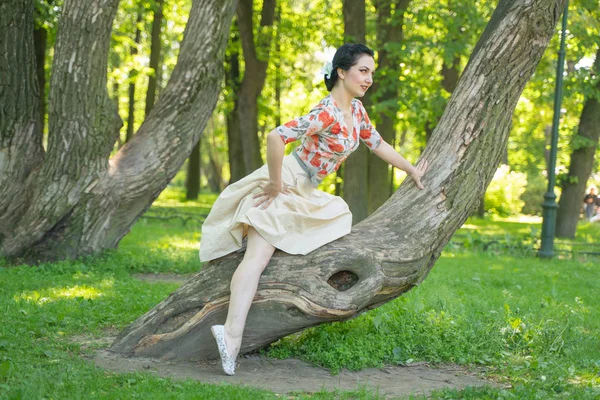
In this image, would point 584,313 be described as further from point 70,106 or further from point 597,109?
point 597,109

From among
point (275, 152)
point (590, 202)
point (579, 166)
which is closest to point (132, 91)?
point (579, 166)

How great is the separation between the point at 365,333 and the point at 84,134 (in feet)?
17.2

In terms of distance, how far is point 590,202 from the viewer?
3216cm

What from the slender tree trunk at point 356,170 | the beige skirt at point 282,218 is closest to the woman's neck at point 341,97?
the beige skirt at point 282,218

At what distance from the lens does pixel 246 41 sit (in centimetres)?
1906

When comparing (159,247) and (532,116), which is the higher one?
(532,116)

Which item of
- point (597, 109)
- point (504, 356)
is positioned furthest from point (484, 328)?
point (597, 109)

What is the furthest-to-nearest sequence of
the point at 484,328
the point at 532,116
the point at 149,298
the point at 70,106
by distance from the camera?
the point at 532,116
the point at 70,106
the point at 149,298
the point at 484,328

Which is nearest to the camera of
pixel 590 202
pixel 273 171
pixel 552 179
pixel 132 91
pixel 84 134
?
pixel 273 171

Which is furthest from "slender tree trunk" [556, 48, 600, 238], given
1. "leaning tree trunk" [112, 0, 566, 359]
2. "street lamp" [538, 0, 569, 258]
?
"leaning tree trunk" [112, 0, 566, 359]

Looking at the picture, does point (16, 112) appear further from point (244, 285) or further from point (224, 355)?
point (224, 355)

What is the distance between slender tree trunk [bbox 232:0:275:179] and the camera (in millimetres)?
18984

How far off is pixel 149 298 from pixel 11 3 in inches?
193

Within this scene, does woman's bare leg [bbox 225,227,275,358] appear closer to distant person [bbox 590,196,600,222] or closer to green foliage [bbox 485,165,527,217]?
green foliage [bbox 485,165,527,217]
